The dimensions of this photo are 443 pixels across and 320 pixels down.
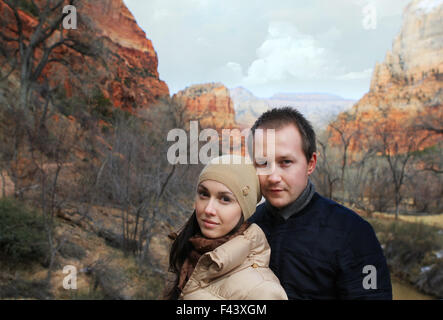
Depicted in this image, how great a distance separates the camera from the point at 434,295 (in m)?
10.8

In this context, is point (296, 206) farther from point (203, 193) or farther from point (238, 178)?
point (203, 193)

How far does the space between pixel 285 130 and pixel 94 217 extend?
409 inches

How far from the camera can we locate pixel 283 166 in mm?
1489

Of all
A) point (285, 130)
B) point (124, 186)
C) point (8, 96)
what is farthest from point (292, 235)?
point (8, 96)

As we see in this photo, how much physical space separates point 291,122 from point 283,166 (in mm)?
243

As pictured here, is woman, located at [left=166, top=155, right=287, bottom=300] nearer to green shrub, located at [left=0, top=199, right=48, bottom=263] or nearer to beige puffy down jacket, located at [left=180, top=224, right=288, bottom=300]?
beige puffy down jacket, located at [left=180, top=224, right=288, bottom=300]

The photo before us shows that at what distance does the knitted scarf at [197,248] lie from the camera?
142 centimetres

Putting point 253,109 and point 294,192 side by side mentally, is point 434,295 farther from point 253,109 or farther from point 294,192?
point 253,109

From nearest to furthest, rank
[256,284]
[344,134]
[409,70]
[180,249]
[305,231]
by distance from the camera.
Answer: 1. [256,284]
2. [305,231]
3. [180,249]
4. [344,134]
5. [409,70]

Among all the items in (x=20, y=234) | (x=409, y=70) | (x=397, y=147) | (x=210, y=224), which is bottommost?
(x=20, y=234)

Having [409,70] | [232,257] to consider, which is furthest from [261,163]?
[409,70]

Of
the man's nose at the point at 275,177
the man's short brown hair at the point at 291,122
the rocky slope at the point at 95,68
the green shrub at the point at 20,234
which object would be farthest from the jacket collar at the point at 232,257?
the rocky slope at the point at 95,68

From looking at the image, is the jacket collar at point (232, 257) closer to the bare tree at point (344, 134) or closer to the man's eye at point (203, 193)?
the man's eye at point (203, 193)

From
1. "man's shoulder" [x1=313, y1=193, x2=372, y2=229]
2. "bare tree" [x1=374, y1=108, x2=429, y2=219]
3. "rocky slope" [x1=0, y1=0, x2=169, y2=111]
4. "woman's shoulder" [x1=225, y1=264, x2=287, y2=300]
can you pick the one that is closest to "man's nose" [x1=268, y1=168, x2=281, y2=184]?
"man's shoulder" [x1=313, y1=193, x2=372, y2=229]
